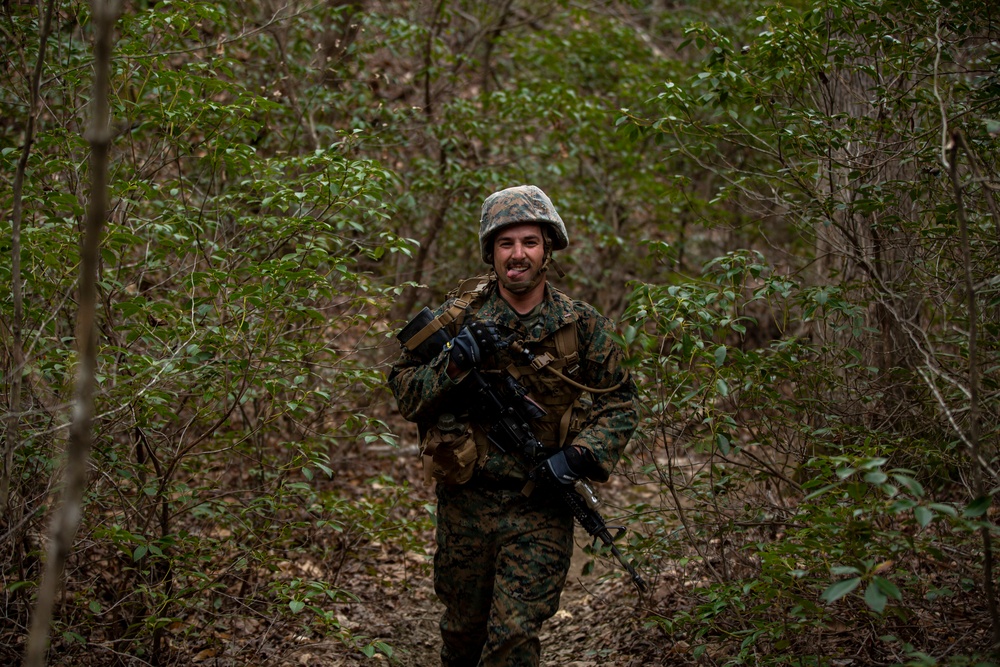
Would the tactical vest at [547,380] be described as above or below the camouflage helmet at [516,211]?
below

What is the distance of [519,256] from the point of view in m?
3.59

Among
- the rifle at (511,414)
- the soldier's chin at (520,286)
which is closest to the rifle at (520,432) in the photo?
the rifle at (511,414)

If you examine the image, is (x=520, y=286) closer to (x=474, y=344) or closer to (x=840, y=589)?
(x=474, y=344)

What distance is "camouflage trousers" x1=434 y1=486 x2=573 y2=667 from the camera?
128 inches

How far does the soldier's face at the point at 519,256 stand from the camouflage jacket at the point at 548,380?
131 mm

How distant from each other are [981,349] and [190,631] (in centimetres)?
387

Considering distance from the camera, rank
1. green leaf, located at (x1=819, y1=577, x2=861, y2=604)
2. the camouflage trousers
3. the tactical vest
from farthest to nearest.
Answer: the tactical vest → the camouflage trousers → green leaf, located at (x1=819, y1=577, x2=861, y2=604)

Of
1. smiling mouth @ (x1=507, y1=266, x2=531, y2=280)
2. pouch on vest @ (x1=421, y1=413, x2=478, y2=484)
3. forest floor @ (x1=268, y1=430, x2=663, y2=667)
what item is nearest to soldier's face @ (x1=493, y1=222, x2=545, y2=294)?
smiling mouth @ (x1=507, y1=266, x2=531, y2=280)

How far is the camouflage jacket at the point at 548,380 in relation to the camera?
11.3 ft

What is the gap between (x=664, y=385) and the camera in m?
4.18

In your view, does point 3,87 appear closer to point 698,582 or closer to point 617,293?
point 698,582

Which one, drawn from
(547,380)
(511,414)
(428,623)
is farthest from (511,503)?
(428,623)

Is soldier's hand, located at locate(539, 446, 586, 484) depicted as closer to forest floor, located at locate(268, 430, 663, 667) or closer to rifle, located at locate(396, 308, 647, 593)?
rifle, located at locate(396, 308, 647, 593)

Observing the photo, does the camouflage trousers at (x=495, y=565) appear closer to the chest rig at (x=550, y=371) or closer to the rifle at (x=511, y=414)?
the rifle at (x=511, y=414)
